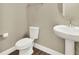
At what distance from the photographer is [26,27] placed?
1606 mm

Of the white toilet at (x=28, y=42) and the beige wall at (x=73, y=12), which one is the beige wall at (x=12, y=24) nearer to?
→ the white toilet at (x=28, y=42)

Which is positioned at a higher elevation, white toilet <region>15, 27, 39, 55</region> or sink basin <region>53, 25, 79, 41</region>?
sink basin <region>53, 25, 79, 41</region>

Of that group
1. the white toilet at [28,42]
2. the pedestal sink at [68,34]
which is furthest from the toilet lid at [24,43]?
the pedestal sink at [68,34]

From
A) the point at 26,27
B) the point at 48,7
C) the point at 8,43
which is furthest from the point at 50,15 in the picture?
the point at 8,43

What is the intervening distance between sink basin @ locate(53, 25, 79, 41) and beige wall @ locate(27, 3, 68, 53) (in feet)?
0.22

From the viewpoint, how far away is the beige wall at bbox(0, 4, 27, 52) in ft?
5.10

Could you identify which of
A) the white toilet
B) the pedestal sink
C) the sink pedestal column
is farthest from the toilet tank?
the sink pedestal column

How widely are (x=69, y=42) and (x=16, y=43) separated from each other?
2.42ft

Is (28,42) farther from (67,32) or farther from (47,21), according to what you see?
(67,32)

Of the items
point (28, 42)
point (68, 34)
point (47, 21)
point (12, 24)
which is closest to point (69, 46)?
point (68, 34)

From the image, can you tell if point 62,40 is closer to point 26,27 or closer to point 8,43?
point 26,27

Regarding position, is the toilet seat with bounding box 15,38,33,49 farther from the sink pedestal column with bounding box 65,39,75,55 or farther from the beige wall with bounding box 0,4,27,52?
the sink pedestal column with bounding box 65,39,75,55

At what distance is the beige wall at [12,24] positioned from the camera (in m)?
1.55

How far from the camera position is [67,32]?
1.47 metres
